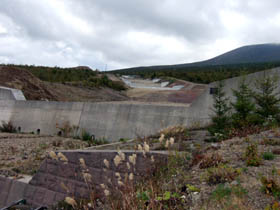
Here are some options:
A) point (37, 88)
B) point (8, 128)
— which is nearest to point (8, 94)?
point (8, 128)

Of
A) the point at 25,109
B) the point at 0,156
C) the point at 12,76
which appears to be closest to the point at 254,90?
the point at 0,156

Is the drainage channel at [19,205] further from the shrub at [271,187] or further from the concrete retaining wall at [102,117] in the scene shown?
the concrete retaining wall at [102,117]

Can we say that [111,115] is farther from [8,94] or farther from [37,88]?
[37,88]

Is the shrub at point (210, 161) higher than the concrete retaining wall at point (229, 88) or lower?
lower

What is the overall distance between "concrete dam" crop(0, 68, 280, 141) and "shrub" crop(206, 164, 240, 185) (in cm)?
476

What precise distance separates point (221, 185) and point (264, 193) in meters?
0.43

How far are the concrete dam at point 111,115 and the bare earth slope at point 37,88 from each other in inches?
189

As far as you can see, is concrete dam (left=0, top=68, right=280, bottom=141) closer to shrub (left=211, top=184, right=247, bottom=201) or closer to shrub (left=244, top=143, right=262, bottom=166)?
shrub (left=244, top=143, right=262, bottom=166)

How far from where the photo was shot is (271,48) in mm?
104938

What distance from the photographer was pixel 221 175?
3008mm

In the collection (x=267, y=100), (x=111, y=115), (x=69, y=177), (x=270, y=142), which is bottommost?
(x=69, y=177)

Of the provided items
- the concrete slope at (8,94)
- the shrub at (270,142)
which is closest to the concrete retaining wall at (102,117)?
Result: the concrete slope at (8,94)

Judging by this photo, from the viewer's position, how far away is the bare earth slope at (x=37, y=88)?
1845cm

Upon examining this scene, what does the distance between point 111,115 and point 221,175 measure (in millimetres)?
7929
